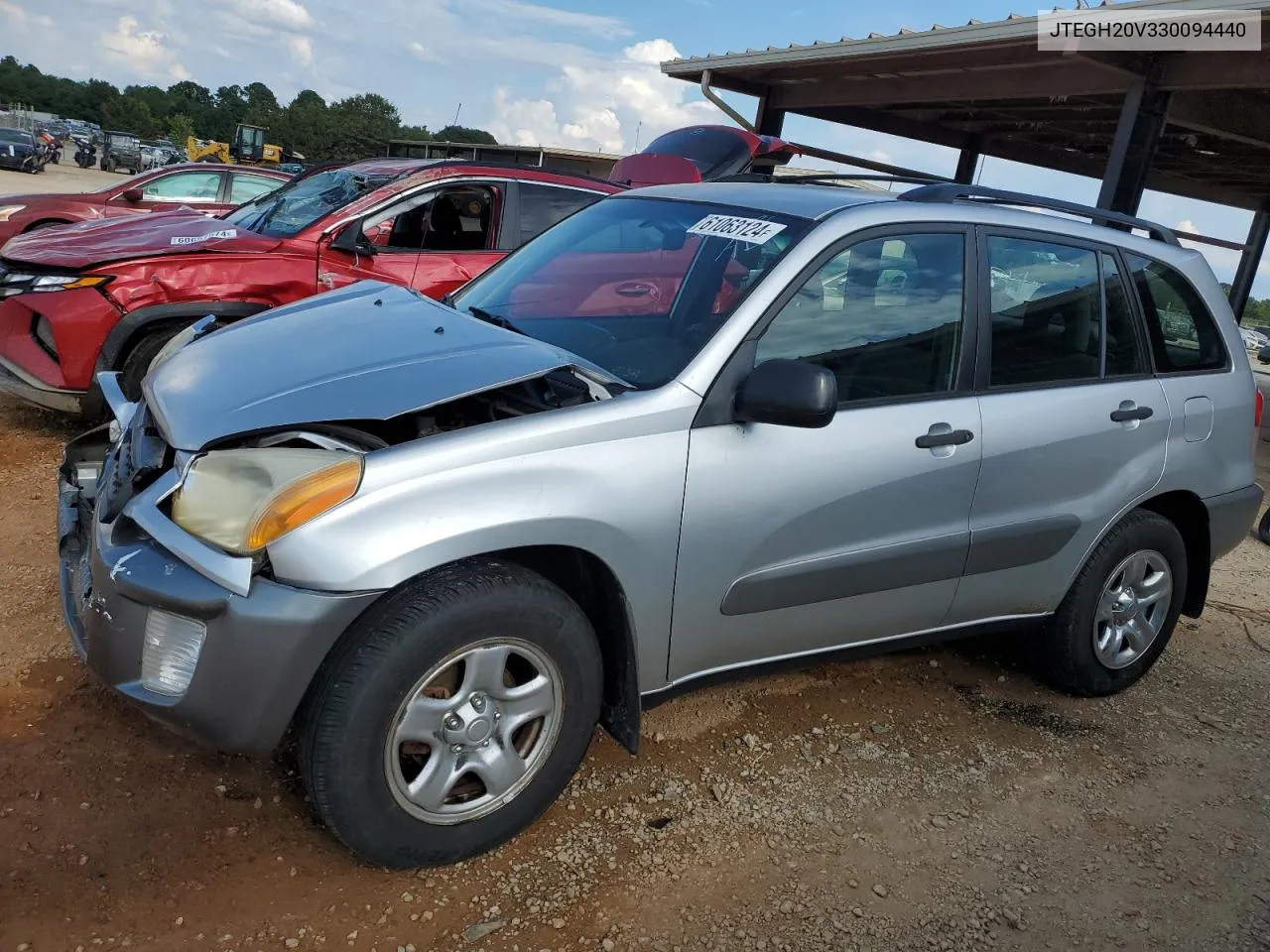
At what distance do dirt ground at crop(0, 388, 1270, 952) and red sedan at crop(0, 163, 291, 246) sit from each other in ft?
22.9

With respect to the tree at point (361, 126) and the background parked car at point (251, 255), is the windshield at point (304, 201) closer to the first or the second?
the background parked car at point (251, 255)

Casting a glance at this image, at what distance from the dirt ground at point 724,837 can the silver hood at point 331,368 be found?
99 centimetres

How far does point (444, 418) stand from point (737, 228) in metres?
1.11

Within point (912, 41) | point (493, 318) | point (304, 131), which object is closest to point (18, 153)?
point (912, 41)

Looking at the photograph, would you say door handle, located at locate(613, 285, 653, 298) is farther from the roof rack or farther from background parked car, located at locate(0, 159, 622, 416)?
background parked car, located at locate(0, 159, 622, 416)

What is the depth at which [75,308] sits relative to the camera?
16.2 ft

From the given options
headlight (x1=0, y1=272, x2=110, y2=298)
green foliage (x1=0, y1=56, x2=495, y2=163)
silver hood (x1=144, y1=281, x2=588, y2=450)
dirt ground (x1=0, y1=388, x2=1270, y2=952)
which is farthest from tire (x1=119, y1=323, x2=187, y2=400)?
green foliage (x1=0, y1=56, x2=495, y2=163)

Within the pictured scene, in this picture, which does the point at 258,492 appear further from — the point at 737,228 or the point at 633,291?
the point at 737,228

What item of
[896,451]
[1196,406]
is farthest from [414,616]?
[1196,406]

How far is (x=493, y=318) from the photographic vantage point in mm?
3189

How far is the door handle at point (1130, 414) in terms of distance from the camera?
347cm

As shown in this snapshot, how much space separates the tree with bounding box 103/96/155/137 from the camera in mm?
77938

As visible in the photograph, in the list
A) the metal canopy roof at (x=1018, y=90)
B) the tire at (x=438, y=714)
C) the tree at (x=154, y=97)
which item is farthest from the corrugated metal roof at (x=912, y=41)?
the tree at (x=154, y=97)

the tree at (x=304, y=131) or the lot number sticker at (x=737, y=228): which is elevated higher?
the tree at (x=304, y=131)
